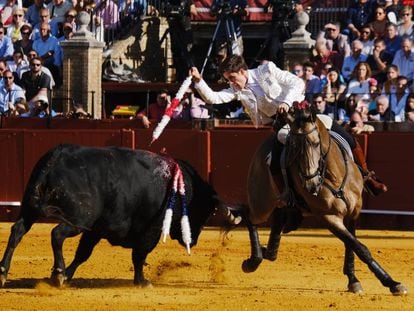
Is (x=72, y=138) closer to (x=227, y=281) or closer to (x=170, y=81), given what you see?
(x=170, y=81)

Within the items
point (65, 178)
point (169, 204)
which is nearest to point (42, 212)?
point (65, 178)

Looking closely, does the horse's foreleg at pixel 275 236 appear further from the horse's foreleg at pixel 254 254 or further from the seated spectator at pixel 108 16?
the seated spectator at pixel 108 16

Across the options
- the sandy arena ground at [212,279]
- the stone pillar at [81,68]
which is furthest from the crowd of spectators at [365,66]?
the stone pillar at [81,68]

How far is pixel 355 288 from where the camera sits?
34.7 feet

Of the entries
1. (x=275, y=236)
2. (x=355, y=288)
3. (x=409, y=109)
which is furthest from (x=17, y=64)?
(x=355, y=288)

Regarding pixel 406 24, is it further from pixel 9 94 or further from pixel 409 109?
pixel 9 94

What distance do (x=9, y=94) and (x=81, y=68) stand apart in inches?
52.4

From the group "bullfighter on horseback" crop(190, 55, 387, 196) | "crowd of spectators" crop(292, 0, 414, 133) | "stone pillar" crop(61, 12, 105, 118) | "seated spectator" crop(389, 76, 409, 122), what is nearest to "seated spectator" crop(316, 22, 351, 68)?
"crowd of spectators" crop(292, 0, 414, 133)

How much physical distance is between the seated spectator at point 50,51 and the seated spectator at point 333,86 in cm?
490

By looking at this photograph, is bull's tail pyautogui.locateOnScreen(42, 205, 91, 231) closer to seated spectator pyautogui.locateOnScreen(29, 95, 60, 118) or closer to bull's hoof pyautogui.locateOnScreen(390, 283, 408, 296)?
bull's hoof pyautogui.locateOnScreen(390, 283, 408, 296)

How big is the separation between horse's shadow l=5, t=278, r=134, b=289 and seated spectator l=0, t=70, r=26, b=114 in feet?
27.3

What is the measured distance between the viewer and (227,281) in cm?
1141

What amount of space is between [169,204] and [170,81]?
10.6 meters

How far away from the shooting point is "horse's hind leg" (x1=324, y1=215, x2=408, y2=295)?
10133 mm
